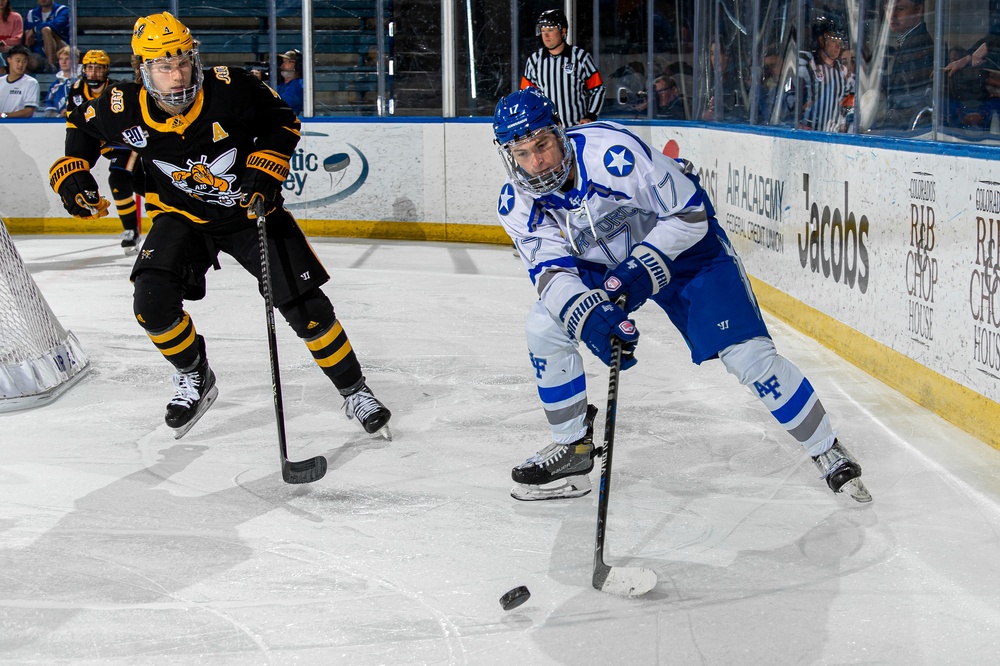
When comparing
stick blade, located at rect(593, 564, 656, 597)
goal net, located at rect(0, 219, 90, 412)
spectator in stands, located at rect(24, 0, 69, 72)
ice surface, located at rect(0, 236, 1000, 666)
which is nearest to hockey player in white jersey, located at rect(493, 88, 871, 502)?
ice surface, located at rect(0, 236, 1000, 666)

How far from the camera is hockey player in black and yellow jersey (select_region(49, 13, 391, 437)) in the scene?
3113mm

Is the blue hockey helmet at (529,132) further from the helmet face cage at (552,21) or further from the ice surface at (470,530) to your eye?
the helmet face cage at (552,21)

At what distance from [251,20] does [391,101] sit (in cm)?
137

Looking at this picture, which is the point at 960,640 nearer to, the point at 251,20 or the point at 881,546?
the point at 881,546

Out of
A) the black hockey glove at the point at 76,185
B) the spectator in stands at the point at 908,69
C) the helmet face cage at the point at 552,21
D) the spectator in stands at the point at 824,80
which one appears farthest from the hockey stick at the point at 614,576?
the helmet face cage at the point at 552,21

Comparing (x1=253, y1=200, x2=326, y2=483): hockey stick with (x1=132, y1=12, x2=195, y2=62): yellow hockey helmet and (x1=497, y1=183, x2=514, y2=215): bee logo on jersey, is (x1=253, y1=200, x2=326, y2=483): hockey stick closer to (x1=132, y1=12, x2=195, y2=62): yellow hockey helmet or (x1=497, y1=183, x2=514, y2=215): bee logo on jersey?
(x1=132, y1=12, x2=195, y2=62): yellow hockey helmet

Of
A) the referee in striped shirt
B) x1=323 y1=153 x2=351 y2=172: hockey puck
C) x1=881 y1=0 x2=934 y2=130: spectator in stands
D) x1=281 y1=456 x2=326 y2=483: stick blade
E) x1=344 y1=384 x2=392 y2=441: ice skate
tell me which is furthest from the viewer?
x1=323 y1=153 x2=351 y2=172: hockey puck

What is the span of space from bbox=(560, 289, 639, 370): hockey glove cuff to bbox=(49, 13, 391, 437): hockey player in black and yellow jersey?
95 cm

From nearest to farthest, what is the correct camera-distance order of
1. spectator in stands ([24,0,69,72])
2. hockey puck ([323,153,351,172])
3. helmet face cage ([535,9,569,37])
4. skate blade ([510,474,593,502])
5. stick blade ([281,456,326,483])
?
skate blade ([510,474,593,502])
stick blade ([281,456,326,483])
helmet face cage ([535,9,569,37])
hockey puck ([323,153,351,172])
spectator in stands ([24,0,69,72])

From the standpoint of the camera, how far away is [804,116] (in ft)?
15.9

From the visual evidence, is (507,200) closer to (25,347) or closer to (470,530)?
(470,530)

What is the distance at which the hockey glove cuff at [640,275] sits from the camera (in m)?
2.45

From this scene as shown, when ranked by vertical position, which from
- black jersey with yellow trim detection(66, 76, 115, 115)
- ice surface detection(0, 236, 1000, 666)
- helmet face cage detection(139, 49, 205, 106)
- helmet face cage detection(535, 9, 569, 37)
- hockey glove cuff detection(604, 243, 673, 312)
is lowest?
ice surface detection(0, 236, 1000, 666)

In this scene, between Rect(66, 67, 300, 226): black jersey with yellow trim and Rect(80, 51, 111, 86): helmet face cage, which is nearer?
Rect(66, 67, 300, 226): black jersey with yellow trim
